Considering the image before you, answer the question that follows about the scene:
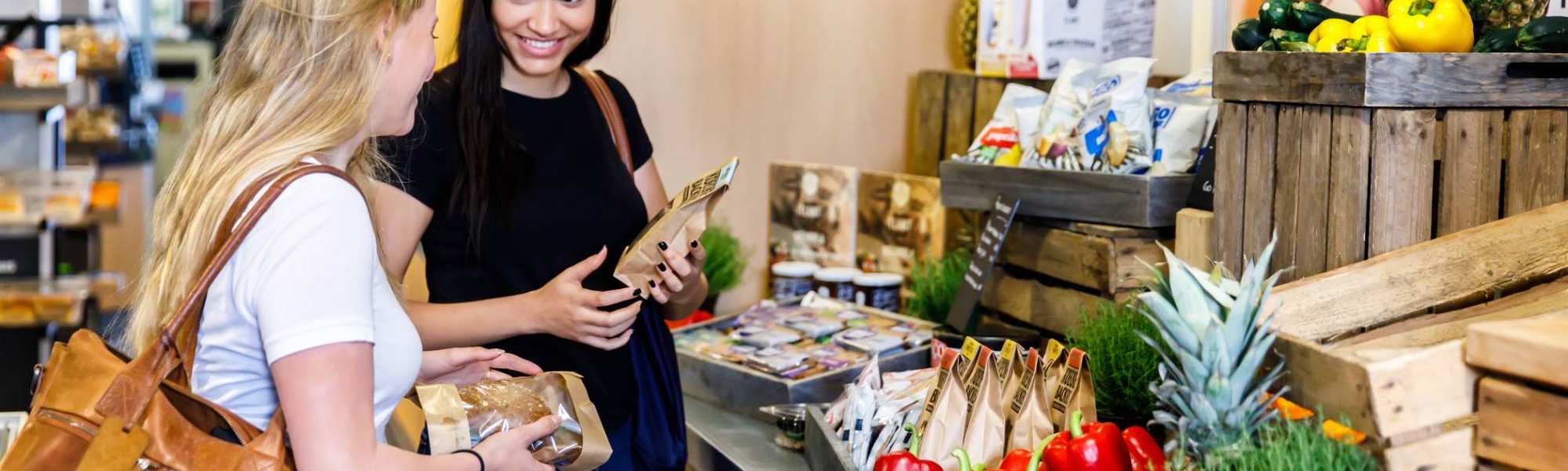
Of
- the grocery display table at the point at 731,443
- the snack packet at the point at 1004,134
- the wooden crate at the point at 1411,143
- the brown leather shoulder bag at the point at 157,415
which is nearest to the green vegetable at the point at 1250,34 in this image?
the wooden crate at the point at 1411,143

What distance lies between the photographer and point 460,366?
1951mm

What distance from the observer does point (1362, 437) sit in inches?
59.2

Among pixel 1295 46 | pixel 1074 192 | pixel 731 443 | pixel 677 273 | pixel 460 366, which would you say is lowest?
pixel 731 443

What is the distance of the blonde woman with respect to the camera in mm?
1317

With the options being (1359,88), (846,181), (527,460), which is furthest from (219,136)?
(846,181)

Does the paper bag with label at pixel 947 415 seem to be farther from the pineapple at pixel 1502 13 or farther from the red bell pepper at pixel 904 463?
the pineapple at pixel 1502 13

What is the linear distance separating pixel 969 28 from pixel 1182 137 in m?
1.30

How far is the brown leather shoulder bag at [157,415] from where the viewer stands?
134cm

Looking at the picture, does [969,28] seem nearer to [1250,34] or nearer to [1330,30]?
[1250,34]

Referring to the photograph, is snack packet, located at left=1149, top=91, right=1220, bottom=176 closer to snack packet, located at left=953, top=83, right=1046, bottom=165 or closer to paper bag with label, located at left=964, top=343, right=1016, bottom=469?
snack packet, located at left=953, top=83, right=1046, bottom=165

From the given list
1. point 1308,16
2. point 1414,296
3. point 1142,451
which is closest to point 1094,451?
point 1142,451

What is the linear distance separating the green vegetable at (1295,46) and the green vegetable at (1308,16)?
3.3 inches

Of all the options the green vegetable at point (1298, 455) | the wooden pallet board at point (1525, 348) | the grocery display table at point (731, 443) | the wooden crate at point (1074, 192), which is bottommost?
the grocery display table at point (731, 443)

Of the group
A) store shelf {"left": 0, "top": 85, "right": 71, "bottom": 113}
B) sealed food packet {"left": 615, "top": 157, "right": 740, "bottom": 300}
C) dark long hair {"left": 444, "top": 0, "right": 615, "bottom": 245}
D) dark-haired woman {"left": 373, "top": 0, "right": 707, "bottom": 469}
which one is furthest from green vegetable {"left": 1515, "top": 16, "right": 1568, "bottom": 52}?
store shelf {"left": 0, "top": 85, "right": 71, "bottom": 113}
